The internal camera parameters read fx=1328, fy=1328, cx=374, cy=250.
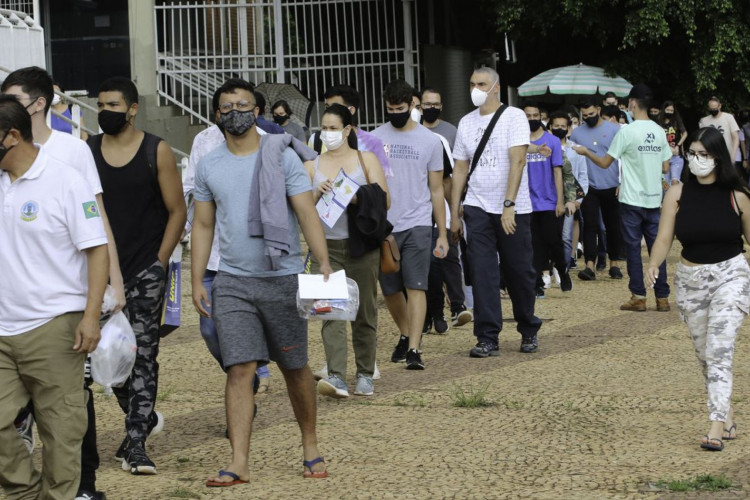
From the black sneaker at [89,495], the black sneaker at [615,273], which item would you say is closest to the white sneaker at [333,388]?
the black sneaker at [89,495]

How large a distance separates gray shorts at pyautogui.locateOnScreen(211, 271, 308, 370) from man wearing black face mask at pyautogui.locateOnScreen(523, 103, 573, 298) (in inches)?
272

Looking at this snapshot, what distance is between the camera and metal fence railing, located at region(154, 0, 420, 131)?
2059 cm

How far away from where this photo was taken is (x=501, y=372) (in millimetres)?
8945

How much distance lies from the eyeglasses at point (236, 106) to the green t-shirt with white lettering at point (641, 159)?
6.58m

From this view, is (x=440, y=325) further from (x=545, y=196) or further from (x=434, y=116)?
(x=545, y=196)

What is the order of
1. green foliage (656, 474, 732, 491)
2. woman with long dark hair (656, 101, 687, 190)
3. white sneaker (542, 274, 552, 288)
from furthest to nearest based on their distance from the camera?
woman with long dark hair (656, 101, 687, 190) < white sneaker (542, 274, 552, 288) < green foliage (656, 474, 732, 491)

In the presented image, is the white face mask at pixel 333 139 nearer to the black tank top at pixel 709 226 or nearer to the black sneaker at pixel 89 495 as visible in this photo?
the black tank top at pixel 709 226

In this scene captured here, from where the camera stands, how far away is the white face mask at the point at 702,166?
696cm

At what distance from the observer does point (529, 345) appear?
32.0 ft

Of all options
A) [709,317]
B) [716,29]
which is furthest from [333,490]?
[716,29]

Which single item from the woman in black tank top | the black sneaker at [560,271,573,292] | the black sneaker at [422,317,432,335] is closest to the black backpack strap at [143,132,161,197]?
the woman in black tank top

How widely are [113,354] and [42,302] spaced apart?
0.49 meters

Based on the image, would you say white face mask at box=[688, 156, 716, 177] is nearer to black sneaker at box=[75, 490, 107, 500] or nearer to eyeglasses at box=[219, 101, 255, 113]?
eyeglasses at box=[219, 101, 255, 113]

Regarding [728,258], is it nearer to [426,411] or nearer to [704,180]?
[704,180]
